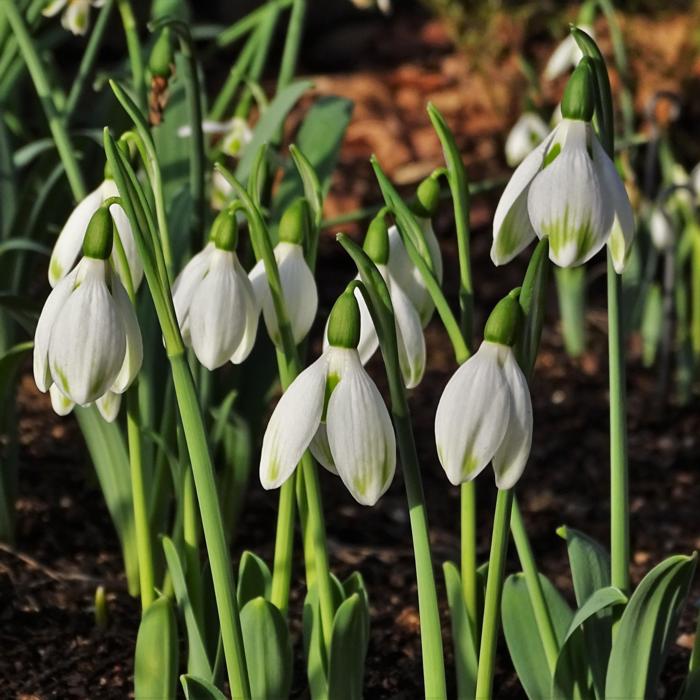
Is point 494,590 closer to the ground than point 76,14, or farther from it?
closer to the ground

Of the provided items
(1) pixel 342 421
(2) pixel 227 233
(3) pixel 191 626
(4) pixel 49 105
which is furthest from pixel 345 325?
(4) pixel 49 105

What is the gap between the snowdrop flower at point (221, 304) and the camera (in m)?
Result: 1.27

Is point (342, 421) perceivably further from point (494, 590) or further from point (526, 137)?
point (526, 137)

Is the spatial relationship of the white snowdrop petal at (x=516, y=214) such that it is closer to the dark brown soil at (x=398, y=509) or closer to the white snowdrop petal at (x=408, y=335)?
the white snowdrop petal at (x=408, y=335)

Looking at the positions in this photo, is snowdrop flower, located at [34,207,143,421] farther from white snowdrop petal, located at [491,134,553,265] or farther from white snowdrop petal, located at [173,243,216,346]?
white snowdrop petal, located at [491,134,553,265]

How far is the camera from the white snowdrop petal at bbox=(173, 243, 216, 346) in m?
1.32

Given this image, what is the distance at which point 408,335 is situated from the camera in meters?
1.32

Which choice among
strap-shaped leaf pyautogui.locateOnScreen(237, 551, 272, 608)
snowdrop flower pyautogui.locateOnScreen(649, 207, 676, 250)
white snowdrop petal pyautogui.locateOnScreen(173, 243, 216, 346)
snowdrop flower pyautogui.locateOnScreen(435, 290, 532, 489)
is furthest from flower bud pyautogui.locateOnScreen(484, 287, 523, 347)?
snowdrop flower pyautogui.locateOnScreen(649, 207, 676, 250)

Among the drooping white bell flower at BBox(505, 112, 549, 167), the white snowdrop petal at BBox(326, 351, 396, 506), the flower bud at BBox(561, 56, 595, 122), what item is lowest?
the white snowdrop petal at BBox(326, 351, 396, 506)

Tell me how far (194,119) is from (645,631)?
0.99m

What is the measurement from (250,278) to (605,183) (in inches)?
16.7

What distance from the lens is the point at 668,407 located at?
3139mm

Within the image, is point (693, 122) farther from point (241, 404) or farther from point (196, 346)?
point (196, 346)

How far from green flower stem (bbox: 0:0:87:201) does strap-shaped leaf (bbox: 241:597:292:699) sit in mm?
732
